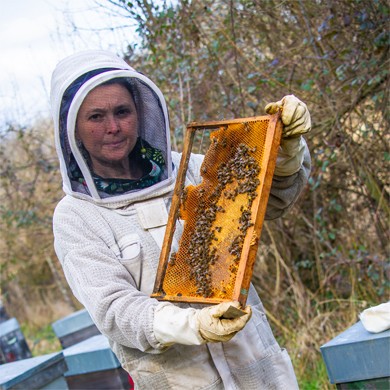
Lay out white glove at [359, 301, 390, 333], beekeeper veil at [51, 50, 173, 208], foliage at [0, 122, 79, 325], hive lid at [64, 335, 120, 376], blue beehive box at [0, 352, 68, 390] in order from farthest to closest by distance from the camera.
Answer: foliage at [0, 122, 79, 325]
hive lid at [64, 335, 120, 376]
blue beehive box at [0, 352, 68, 390]
white glove at [359, 301, 390, 333]
beekeeper veil at [51, 50, 173, 208]

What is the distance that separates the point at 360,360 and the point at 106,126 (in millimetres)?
1438

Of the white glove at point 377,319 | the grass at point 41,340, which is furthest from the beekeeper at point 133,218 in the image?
the grass at point 41,340

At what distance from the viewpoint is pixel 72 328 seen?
6617mm

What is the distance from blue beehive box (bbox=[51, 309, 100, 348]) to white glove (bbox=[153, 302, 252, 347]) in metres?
4.50

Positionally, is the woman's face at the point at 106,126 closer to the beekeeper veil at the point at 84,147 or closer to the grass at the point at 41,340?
the beekeeper veil at the point at 84,147

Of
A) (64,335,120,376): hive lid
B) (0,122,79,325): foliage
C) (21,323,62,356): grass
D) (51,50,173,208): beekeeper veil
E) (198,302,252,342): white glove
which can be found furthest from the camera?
(21,323,62,356): grass

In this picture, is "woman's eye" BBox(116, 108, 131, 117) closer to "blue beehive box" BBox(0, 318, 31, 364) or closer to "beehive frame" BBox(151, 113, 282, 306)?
"beehive frame" BBox(151, 113, 282, 306)

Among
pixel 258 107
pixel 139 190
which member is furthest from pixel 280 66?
pixel 139 190

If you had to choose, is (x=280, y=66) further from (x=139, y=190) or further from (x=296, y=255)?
(x=139, y=190)

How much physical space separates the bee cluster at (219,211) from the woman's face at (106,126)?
1.24 ft

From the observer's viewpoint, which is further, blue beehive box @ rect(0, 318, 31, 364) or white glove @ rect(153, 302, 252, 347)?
blue beehive box @ rect(0, 318, 31, 364)

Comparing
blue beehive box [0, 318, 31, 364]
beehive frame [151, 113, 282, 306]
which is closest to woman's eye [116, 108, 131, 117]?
beehive frame [151, 113, 282, 306]

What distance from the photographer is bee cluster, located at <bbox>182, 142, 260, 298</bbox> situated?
7.79ft

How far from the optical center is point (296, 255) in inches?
260
